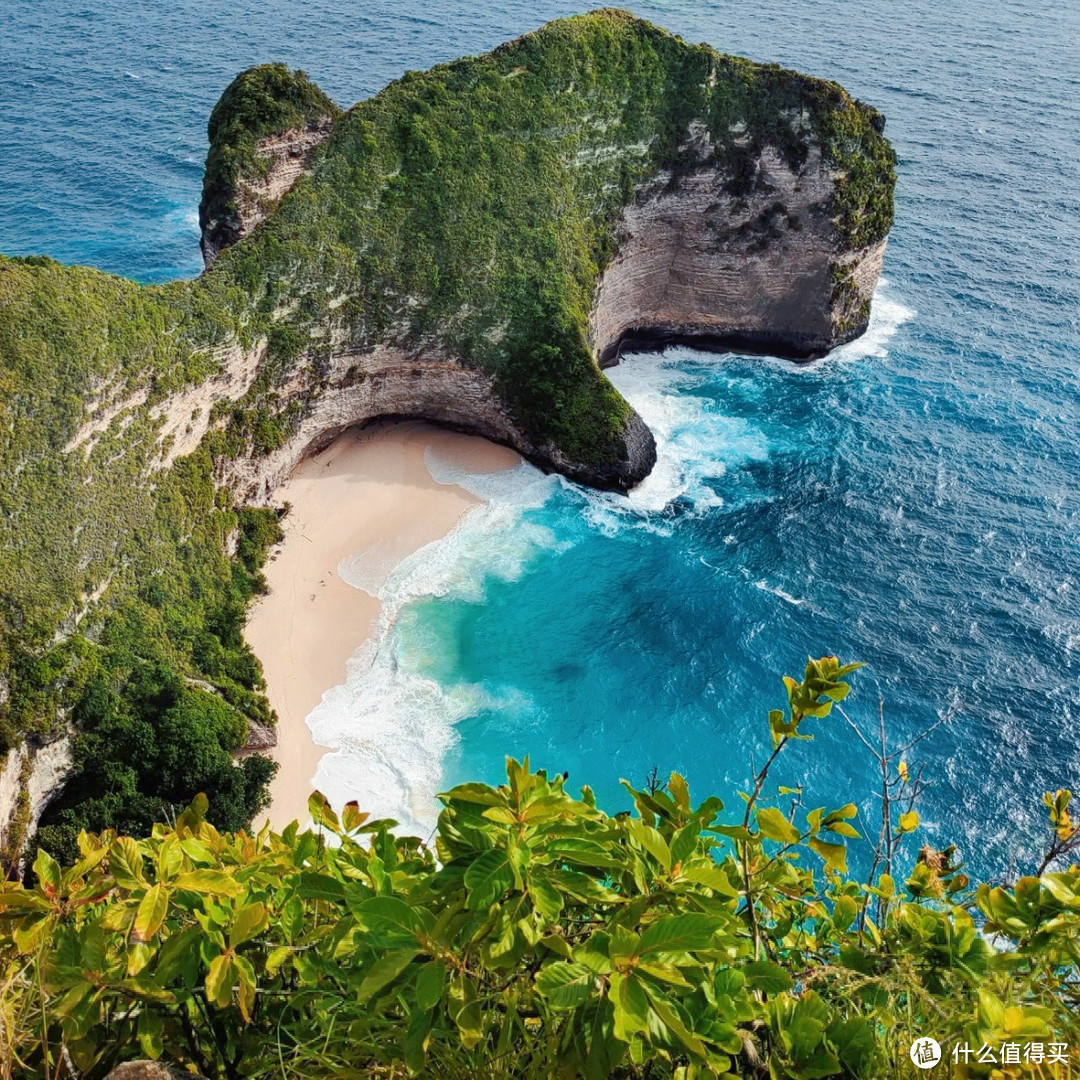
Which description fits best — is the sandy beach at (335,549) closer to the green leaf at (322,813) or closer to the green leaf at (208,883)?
the green leaf at (322,813)

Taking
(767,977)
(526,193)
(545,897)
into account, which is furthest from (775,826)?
(526,193)

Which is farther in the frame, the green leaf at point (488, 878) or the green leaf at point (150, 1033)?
the green leaf at point (150, 1033)

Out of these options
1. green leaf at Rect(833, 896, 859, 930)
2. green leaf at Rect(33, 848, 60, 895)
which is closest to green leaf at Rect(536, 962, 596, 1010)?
green leaf at Rect(833, 896, 859, 930)

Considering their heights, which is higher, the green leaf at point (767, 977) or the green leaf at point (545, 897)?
the green leaf at point (545, 897)

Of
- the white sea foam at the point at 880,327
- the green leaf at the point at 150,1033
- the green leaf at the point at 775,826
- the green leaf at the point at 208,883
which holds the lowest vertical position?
the white sea foam at the point at 880,327

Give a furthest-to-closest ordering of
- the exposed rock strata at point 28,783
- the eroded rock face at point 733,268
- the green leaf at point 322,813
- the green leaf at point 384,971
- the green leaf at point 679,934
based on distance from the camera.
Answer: the eroded rock face at point 733,268
the exposed rock strata at point 28,783
the green leaf at point 322,813
the green leaf at point 384,971
the green leaf at point 679,934

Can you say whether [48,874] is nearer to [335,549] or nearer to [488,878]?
[488,878]

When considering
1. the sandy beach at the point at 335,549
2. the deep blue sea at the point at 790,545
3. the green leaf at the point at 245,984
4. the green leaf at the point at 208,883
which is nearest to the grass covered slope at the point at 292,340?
the sandy beach at the point at 335,549
